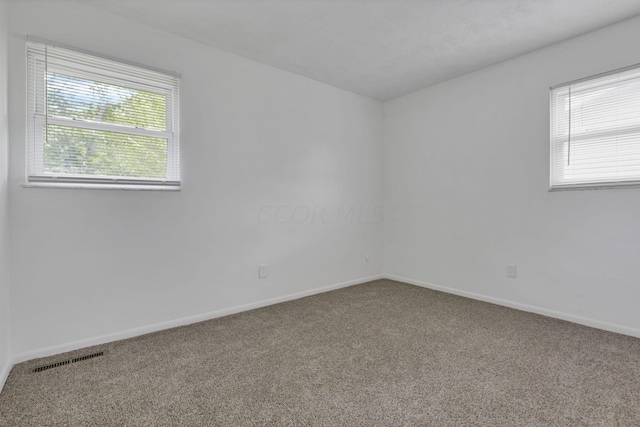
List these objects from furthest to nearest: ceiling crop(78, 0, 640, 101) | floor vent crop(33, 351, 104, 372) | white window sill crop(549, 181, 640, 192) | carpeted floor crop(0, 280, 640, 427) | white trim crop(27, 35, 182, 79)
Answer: white window sill crop(549, 181, 640, 192) < ceiling crop(78, 0, 640, 101) < white trim crop(27, 35, 182, 79) < floor vent crop(33, 351, 104, 372) < carpeted floor crop(0, 280, 640, 427)

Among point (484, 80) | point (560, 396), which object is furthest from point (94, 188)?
point (484, 80)

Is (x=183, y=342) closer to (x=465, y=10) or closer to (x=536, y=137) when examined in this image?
(x=465, y=10)

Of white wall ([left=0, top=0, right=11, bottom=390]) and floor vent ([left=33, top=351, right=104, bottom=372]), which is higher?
white wall ([left=0, top=0, right=11, bottom=390])

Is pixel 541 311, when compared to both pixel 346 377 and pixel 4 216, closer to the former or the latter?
pixel 346 377

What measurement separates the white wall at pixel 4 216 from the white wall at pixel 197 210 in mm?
79

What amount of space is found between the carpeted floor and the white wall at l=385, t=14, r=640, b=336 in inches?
16.7

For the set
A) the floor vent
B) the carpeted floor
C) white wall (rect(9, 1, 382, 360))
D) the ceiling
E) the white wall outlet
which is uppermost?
the ceiling

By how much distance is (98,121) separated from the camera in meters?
2.29

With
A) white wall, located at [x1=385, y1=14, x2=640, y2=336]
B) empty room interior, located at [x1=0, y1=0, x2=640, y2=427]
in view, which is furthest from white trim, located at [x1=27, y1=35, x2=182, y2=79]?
white wall, located at [x1=385, y1=14, x2=640, y2=336]

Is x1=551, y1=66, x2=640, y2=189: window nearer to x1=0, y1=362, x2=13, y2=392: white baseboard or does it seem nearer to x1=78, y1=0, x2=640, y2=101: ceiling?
x1=78, y1=0, x2=640, y2=101: ceiling

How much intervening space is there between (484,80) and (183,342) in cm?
383

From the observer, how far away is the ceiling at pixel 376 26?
7.32 ft

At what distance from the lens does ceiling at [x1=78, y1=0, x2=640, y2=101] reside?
223cm

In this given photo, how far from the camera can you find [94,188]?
2.25m
